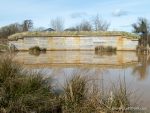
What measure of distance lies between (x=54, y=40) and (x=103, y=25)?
27.8 meters

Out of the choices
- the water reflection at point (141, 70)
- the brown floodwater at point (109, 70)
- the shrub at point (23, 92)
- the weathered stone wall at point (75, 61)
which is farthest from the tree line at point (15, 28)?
the shrub at point (23, 92)

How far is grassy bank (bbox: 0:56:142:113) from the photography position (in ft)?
21.7

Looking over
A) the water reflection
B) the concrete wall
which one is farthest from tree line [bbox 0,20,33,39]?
the water reflection

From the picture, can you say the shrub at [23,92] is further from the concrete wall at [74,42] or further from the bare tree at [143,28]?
the bare tree at [143,28]

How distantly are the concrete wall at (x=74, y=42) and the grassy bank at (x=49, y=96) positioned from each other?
37.0m

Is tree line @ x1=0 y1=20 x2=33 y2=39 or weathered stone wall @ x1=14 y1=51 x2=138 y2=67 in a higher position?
tree line @ x1=0 y1=20 x2=33 y2=39

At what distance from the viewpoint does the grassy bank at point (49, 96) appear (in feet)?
21.7

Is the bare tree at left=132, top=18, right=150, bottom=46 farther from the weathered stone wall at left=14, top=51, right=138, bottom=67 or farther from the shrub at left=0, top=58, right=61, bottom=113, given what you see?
the shrub at left=0, top=58, right=61, bottom=113

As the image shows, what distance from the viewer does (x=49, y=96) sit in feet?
24.7

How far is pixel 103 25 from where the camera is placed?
7100cm

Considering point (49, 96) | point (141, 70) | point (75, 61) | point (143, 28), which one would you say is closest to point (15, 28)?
point (143, 28)

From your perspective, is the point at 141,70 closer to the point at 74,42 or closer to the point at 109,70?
the point at 109,70

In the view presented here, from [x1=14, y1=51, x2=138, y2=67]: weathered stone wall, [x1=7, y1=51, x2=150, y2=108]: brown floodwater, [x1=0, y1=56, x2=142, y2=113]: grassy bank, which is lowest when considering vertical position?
[x1=14, y1=51, x2=138, y2=67]: weathered stone wall

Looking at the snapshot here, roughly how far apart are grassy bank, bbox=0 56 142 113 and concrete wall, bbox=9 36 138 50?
121 feet
